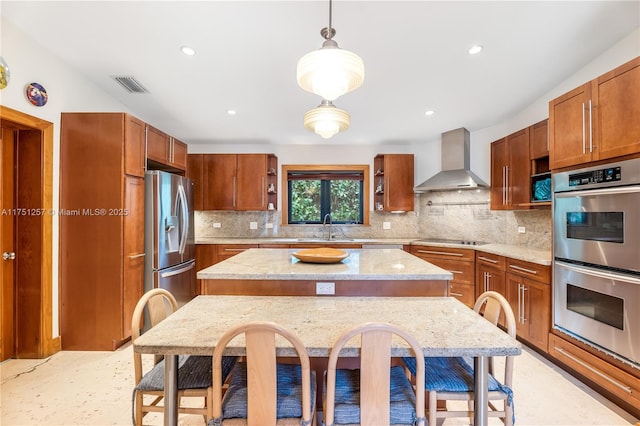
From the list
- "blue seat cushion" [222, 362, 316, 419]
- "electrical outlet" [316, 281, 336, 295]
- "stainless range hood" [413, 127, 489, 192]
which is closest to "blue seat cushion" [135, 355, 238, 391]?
"blue seat cushion" [222, 362, 316, 419]

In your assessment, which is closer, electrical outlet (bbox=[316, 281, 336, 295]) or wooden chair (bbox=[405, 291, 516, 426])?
wooden chair (bbox=[405, 291, 516, 426])

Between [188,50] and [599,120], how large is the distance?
3.05m

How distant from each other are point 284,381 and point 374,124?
11.1 feet

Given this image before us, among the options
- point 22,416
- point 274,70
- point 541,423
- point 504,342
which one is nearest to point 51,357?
point 22,416

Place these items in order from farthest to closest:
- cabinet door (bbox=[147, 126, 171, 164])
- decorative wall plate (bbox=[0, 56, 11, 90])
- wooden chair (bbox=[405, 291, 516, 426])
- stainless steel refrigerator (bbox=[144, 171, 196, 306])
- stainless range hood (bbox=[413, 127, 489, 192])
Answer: stainless range hood (bbox=[413, 127, 489, 192]) → cabinet door (bbox=[147, 126, 171, 164]) → stainless steel refrigerator (bbox=[144, 171, 196, 306]) → decorative wall plate (bbox=[0, 56, 11, 90]) → wooden chair (bbox=[405, 291, 516, 426])

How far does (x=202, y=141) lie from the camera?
4785mm

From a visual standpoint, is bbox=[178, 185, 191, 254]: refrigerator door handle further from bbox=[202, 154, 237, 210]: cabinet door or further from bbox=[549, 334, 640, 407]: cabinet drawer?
bbox=[549, 334, 640, 407]: cabinet drawer

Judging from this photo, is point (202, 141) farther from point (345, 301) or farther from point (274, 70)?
point (345, 301)

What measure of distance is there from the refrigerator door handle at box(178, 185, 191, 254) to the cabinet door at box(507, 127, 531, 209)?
3923 millimetres

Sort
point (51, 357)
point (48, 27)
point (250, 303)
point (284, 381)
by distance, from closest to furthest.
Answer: point (284, 381), point (250, 303), point (48, 27), point (51, 357)

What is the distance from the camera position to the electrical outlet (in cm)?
182

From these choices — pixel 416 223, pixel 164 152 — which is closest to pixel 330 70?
pixel 164 152

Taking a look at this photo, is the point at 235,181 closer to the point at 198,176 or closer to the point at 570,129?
the point at 198,176

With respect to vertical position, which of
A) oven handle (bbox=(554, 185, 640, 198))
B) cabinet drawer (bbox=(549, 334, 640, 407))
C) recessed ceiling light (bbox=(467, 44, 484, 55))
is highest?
recessed ceiling light (bbox=(467, 44, 484, 55))
